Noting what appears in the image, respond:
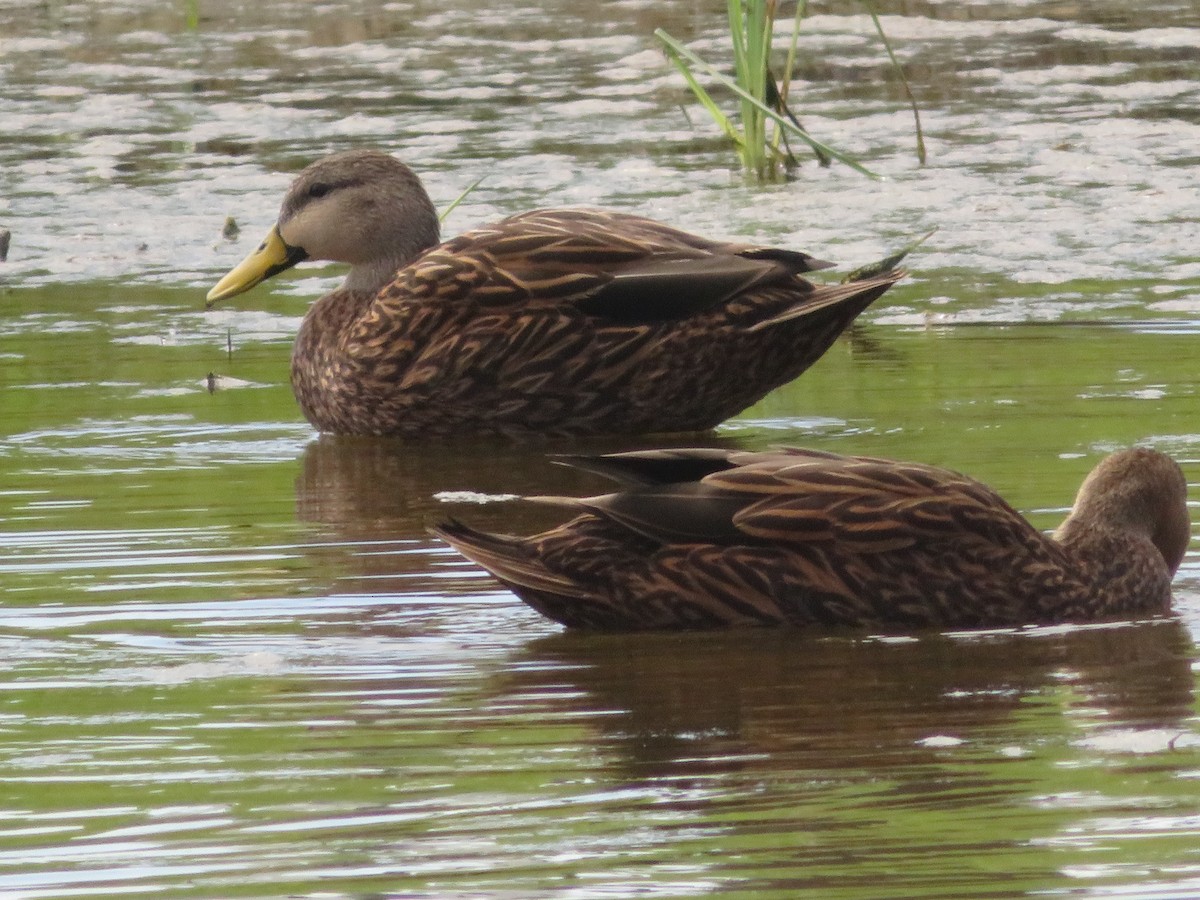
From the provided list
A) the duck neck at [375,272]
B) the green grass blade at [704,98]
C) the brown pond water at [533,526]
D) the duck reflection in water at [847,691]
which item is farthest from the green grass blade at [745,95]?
the duck reflection in water at [847,691]

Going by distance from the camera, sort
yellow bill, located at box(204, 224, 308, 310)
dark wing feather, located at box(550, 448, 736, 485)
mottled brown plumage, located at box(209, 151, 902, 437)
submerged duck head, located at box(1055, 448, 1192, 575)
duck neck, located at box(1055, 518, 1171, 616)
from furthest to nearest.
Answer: yellow bill, located at box(204, 224, 308, 310)
mottled brown plumage, located at box(209, 151, 902, 437)
submerged duck head, located at box(1055, 448, 1192, 575)
duck neck, located at box(1055, 518, 1171, 616)
dark wing feather, located at box(550, 448, 736, 485)

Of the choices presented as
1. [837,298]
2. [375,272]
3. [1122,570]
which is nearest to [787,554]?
[1122,570]

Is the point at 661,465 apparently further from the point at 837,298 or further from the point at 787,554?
the point at 837,298

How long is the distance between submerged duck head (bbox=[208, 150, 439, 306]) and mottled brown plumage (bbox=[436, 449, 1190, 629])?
346 cm

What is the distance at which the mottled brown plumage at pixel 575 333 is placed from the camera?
7.96m

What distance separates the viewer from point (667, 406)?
8.14 meters

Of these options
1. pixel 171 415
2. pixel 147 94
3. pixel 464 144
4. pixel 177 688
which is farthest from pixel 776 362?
pixel 147 94

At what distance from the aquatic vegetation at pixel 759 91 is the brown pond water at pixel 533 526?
9.3 inches

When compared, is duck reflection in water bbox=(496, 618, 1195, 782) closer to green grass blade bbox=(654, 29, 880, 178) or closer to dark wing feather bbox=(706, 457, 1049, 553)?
dark wing feather bbox=(706, 457, 1049, 553)

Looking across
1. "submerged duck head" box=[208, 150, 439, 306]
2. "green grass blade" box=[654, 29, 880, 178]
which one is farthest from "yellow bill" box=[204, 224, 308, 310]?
"green grass blade" box=[654, 29, 880, 178]

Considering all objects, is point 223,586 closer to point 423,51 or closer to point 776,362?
point 776,362

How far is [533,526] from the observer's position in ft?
22.1

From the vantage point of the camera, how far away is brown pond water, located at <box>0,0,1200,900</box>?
158 inches

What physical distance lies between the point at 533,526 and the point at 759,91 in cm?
519
